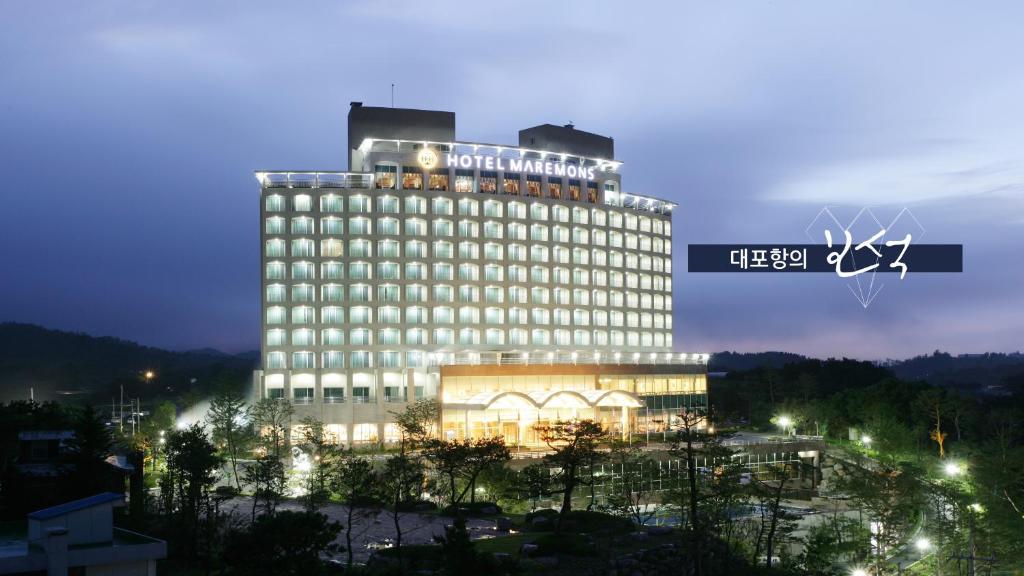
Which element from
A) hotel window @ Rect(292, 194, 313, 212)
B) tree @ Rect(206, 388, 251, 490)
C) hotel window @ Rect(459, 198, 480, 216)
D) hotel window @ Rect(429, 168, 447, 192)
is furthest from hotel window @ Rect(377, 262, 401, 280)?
tree @ Rect(206, 388, 251, 490)

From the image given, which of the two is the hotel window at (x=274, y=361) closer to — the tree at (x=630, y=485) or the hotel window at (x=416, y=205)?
the hotel window at (x=416, y=205)

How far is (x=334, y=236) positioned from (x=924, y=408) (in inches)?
3004

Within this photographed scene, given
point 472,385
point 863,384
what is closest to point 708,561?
point 472,385

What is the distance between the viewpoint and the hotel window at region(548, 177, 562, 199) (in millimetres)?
133500

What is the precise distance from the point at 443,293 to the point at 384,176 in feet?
56.3

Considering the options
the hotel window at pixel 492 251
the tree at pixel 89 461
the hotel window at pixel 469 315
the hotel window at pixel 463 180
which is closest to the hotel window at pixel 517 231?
the hotel window at pixel 492 251

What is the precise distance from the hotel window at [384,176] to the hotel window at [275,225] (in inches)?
511

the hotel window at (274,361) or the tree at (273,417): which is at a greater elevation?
the hotel window at (274,361)

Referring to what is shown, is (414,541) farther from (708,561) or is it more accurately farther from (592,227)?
(592,227)

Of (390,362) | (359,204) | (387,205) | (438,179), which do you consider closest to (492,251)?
(438,179)

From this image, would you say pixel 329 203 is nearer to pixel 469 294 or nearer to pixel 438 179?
pixel 438 179

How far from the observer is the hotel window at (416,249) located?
12125 cm

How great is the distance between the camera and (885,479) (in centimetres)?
5934

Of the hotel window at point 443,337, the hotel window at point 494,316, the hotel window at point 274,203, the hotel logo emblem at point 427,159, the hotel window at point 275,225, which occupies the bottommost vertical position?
the hotel window at point 443,337
